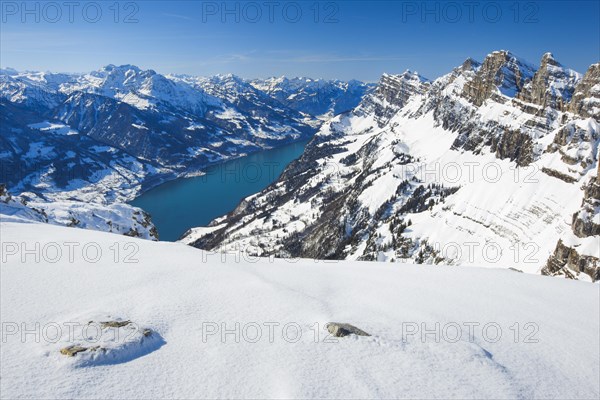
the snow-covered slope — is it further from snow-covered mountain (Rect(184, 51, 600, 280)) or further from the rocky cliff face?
the rocky cliff face

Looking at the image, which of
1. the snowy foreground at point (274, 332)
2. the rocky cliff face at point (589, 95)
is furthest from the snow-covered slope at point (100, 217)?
the rocky cliff face at point (589, 95)

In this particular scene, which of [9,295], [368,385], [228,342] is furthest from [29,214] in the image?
[368,385]

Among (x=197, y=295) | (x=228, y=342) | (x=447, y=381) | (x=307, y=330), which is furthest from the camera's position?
(x=197, y=295)

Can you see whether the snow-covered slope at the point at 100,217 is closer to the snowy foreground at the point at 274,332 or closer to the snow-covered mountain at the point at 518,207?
the snowy foreground at the point at 274,332

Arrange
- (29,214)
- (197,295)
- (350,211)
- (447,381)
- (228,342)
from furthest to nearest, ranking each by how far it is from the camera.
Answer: (350,211)
(29,214)
(197,295)
(228,342)
(447,381)

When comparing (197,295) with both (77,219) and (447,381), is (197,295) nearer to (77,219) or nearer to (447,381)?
(447,381)

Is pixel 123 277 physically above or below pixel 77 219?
above

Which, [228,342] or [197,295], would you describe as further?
[197,295]
